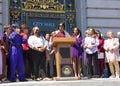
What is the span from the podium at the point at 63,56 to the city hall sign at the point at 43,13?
20.3 ft

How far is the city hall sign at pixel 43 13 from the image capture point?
17125 millimetres

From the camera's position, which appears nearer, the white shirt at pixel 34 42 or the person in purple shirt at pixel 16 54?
the person in purple shirt at pixel 16 54

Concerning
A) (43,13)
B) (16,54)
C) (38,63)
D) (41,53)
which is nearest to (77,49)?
(41,53)

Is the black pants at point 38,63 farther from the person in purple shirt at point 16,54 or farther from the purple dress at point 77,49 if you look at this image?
the purple dress at point 77,49

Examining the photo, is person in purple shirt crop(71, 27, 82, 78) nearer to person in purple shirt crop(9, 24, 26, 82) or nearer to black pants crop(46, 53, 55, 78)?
black pants crop(46, 53, 55, 78)

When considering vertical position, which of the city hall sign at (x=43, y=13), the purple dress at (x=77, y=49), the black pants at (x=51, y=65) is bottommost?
the black pants at (x=51, y=65)

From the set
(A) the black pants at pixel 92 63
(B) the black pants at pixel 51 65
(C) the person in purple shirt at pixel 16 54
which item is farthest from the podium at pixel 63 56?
(B) the black pants at pixel 51 65

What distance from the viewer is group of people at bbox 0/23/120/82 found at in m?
11.2

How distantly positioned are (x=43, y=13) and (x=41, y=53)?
6002mm

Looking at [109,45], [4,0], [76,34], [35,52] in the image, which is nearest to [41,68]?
[35,52]

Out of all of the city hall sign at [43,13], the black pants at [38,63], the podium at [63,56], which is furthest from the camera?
the city hall sign at [43,13]

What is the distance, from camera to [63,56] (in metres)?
11.0

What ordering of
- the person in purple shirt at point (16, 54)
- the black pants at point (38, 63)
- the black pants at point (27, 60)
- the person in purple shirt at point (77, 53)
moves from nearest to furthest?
the person in purple shirt at point (16, 54)
the black pants at point (38, 63)
the black pants at point (27, 60)
the person in purple shirt at point (77, 53)

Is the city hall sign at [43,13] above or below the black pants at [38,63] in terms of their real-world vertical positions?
above
